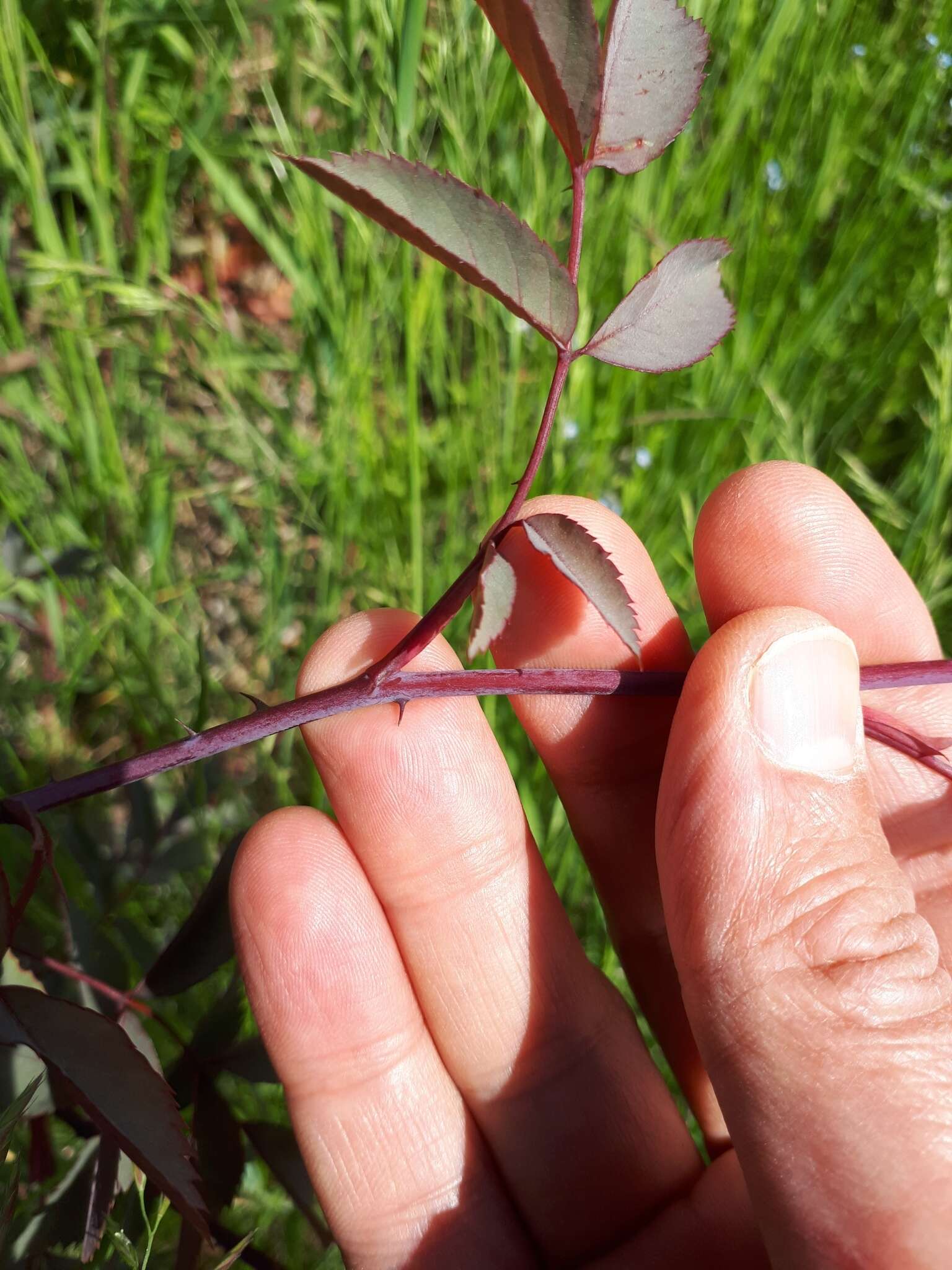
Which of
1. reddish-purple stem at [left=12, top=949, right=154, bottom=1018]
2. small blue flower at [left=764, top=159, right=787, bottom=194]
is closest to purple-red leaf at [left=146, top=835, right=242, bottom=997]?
reddish-purple stem at [left=12, top=949, right=154, bottom=1018]

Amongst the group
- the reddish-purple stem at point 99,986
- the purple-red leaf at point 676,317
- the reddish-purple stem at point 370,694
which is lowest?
the reddish-purple stem at point 99,986

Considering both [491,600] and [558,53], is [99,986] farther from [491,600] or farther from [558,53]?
[558,53]

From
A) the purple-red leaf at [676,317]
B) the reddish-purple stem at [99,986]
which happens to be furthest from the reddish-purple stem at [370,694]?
the purple-red leaf at [676,317]

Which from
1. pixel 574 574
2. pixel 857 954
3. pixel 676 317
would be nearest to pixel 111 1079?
pixel 574 574

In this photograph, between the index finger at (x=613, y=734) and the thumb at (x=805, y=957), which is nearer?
the thumb at (x=805, y=957)

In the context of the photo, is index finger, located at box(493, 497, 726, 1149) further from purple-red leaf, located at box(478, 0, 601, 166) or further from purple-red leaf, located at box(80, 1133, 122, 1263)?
purple-red leaf, located at box(80, 1133, 122, 1263)

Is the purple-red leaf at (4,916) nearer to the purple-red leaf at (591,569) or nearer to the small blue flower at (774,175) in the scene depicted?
the purple-red leaf at (591,569)
